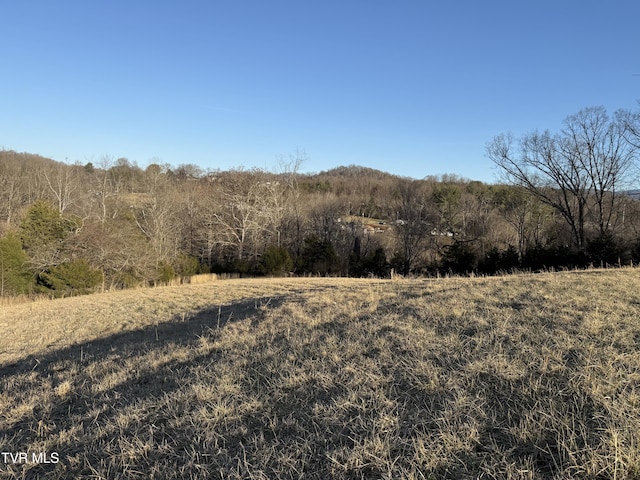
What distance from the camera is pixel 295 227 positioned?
3681 cm

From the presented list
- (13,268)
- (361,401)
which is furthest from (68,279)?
(361,401)

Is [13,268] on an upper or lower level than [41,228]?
lower

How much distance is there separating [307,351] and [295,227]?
32627 mm

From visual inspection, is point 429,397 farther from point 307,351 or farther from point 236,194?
point 236,194

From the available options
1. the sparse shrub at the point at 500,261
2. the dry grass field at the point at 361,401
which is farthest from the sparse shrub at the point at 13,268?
the sparse shrub at the point at 500,261

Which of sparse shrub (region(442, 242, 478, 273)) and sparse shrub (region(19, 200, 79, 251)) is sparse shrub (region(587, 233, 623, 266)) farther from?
sparse shrub (region(19, 200, 79, 251))

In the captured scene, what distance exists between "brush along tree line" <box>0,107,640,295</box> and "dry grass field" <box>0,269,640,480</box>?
61.0ft

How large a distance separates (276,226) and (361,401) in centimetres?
3318

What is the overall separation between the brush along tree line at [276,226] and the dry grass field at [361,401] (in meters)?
18.6

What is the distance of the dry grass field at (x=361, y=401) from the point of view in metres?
2.26

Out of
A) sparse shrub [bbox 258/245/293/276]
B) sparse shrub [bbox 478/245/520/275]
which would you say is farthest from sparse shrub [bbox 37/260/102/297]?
sparse shrub [bbox 478/245/520/275]

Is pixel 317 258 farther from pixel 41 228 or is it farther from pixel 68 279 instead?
pixel 41 228

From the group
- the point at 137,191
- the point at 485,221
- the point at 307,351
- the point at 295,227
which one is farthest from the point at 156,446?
the point at 485,221

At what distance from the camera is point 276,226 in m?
35.7
